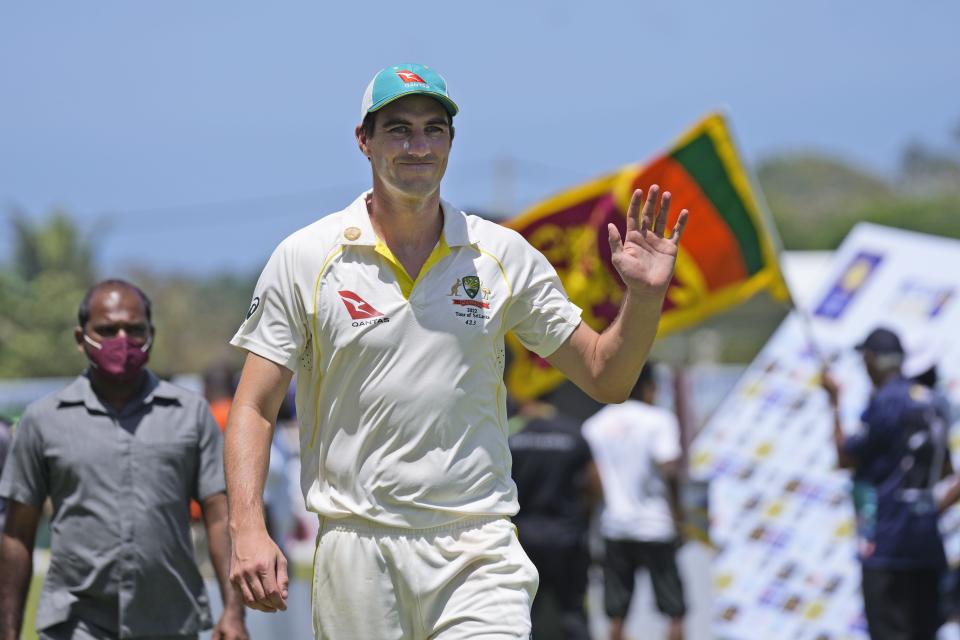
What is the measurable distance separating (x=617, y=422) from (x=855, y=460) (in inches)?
91.0

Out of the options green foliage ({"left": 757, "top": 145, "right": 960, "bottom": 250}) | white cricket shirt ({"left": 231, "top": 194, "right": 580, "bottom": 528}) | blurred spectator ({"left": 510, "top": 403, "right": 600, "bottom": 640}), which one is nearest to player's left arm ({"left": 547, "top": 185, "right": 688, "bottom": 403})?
white cricket shirt ({"left": 231, "top": 194, "right": 580, "bottom": 528})

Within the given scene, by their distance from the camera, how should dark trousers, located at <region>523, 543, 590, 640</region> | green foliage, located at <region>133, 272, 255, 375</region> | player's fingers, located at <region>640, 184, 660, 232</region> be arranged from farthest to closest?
1. green foliage, located at <region>133, 272, 255, 375</region>
2. dark trousers, located at <region>523, 543, 590, 640</region>
3. player's fingers, located at <region>640, 184, 660, 232</region>

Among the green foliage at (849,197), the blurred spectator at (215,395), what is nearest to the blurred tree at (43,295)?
the blurred spectator at (215,395)

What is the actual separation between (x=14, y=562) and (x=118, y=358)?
85cm

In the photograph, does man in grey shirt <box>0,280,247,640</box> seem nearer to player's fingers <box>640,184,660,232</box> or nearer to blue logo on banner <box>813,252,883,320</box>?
player's fingers <box>640,184,660,232</box>

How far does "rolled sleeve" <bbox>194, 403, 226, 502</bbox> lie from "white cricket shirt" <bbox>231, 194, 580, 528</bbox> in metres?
1.41

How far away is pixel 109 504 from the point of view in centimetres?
591

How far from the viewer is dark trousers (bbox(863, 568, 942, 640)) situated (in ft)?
30.5

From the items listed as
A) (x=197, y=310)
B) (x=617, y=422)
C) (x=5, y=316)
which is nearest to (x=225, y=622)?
(x=617, y=422)

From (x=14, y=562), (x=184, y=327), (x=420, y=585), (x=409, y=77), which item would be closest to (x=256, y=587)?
(x=420, y=585)

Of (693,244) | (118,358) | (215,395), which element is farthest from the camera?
(215,395)

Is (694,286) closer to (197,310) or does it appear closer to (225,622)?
(225,622)

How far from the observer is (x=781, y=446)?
11.4 m

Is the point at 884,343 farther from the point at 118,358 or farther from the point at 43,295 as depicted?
the point at 43,295
